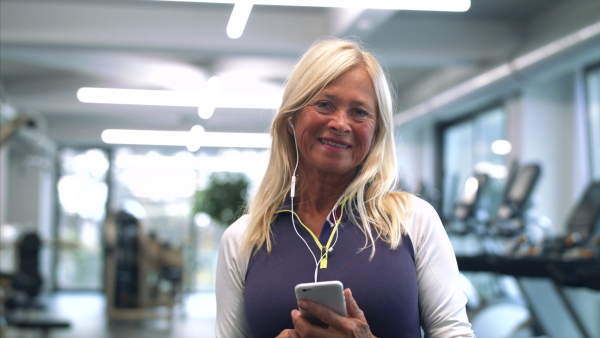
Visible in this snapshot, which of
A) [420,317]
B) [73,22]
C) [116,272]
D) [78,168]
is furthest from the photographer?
[78,168]

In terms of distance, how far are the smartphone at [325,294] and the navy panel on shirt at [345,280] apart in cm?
7

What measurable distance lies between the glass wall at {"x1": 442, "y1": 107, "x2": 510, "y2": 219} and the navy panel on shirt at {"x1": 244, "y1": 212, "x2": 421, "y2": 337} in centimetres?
645

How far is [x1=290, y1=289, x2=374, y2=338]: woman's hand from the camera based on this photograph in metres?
1.09

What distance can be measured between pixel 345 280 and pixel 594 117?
6577 millimetres

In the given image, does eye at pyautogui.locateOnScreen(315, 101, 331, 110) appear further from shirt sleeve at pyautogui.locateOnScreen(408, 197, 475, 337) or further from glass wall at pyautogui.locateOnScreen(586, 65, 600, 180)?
glass wall at pyautogui.locateOnScreen(586, 65, 600, 180)

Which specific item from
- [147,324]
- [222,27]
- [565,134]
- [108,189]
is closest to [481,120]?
[565,134]

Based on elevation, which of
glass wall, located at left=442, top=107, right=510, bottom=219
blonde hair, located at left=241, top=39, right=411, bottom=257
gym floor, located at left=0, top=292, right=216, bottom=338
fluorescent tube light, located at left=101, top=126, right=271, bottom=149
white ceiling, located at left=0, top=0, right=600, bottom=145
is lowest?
gym floor, located at left=0, top=292, right=216, bottom=338

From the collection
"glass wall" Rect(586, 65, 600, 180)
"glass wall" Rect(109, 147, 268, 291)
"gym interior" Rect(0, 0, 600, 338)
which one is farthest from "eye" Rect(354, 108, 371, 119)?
"glass wall" Rect(109, 147, 268, 291)

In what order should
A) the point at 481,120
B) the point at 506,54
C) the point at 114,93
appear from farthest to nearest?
the point at 481,120 → the point at 114,93 → the point at 506,54

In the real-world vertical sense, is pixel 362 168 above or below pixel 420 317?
above

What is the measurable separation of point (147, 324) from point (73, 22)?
167 inches

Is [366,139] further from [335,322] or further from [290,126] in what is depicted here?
[335,322]

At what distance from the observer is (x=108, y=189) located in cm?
1384

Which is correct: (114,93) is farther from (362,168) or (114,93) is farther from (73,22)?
(362,168)
